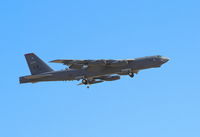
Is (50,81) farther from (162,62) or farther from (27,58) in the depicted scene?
(162,62)

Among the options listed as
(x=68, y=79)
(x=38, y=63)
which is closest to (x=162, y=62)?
(x=68, y=79)

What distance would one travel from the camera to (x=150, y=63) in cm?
6856

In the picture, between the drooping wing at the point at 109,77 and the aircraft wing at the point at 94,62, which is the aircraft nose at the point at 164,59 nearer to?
the aircraft wing at the point at 94,62

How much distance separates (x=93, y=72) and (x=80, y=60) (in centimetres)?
264

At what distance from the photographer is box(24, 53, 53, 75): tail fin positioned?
75062mm

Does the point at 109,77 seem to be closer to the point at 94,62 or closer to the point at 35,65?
the point at 94,62

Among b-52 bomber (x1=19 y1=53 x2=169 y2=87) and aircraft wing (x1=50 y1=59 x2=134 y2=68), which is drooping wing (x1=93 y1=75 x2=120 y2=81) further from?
aircraft wing (x1=50 y1=59 x2=134 y2=68)

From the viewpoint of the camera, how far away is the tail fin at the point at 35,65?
7506 centimetres

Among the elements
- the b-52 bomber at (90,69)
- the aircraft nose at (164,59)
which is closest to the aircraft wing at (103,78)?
the b-52 bomber at (90,69)

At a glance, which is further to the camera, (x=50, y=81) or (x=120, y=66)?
(x=50, y=81)

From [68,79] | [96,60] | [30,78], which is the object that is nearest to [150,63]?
[96,60]

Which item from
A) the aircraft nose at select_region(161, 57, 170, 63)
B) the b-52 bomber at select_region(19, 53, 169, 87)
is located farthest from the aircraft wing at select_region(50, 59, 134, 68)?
the aircraft nose at select_region(161, 57, 170, 63)

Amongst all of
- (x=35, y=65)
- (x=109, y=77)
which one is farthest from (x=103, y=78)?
(x=35, y=65)

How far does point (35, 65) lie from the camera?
248 feet
